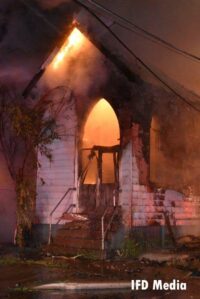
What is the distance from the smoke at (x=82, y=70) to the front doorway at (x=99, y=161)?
892 mm

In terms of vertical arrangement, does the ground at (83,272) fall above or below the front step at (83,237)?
below

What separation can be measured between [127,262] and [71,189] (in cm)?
Result: 459

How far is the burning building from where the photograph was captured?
14.2 metres

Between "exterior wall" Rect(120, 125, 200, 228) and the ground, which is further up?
"exterior wall" Rect(120, 125, 200, 228)

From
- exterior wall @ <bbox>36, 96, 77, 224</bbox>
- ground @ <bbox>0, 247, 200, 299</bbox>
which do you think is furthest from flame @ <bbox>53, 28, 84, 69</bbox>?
ground @ <bbox>0, 247, 200, 299</bbox>

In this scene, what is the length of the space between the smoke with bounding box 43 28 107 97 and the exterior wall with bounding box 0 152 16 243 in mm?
4753

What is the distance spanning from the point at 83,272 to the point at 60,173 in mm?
6352

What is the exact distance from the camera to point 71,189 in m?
15.7

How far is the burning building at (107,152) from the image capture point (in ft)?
46.5

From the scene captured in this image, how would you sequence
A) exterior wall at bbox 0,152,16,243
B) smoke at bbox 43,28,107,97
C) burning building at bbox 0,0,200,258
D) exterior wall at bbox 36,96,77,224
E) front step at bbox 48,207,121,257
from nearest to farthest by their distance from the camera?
front step at bbox 48,207,121,257 < burning building at bbox 0,0,200,258 < smoke at bbox 43,28,107,97 < exterior wall at bbox 36,96,77,224 < exterior wall at bbox 0,152,16,243

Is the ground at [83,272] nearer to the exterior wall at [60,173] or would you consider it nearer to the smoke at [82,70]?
the exterior wall at [60,173]

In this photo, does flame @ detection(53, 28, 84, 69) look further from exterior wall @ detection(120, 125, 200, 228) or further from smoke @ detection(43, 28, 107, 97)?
exterior wall @ detection(120, 125, 200, 228)

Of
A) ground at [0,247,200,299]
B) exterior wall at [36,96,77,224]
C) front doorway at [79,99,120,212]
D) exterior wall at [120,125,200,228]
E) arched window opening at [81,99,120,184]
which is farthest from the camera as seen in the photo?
exterior wall at [36,96,77,224]

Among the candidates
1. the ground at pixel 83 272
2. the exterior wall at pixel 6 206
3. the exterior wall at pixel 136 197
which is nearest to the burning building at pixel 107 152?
the exterior wall at pixel 136 197
